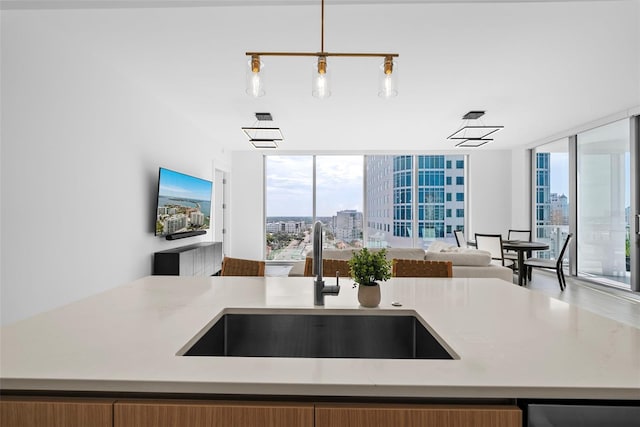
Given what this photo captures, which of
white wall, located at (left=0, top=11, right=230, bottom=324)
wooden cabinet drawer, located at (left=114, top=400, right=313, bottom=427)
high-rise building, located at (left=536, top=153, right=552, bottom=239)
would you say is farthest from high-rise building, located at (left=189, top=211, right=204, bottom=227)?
high-rise building, located at (left=536, top=153, right=552, bottom=239)

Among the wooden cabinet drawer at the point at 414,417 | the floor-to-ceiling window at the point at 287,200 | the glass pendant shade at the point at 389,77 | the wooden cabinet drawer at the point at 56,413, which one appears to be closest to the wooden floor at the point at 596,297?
the glass pendant shade at the point at 389,77

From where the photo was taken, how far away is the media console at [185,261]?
14.1ft

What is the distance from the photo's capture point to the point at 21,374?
2.62ft

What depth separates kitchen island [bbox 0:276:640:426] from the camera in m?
0.77

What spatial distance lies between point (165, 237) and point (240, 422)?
436 centimetres

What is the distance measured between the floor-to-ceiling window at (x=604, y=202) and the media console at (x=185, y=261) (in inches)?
246

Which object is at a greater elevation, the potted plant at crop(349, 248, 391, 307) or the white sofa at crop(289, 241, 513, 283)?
the potted plant at crop(349, 248, 391, 307)

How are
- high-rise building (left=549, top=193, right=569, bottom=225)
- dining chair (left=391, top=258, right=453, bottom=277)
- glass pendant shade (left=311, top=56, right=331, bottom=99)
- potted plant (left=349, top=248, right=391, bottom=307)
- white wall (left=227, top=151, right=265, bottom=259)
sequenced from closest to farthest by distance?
potted plant (left=349, top=248, right=391, bottom=307)
glass pendant shade (left=311, top=56, right=331, bottom=99)
dining chair (left=391, top=258, right=453, bottom=277)
high-rise building (left=549, top=193, right=569, bottom=225)
white wall (left=227, top=151, right=265, bottom=259)

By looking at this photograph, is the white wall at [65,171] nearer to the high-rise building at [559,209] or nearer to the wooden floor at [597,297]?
the wooden floor at [597,297]

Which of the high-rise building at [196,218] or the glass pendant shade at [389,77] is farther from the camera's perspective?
the high-rise building at [196,218]

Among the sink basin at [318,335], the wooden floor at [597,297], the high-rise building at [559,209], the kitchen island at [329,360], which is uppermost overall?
the high-rise building at [559,209]

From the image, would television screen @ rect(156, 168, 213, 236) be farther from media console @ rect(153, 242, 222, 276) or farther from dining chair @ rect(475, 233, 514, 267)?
dining chair @ rect(475, 233, 514, 267)

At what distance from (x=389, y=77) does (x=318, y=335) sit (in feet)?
3.94

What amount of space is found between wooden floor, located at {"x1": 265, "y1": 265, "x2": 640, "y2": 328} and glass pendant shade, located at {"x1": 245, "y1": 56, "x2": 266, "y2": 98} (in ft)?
12.7
